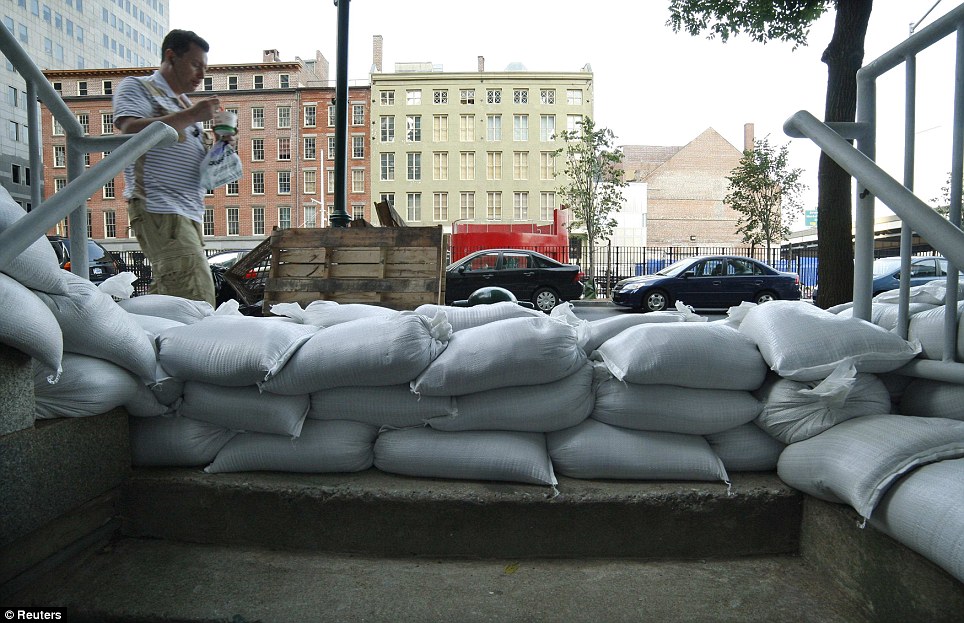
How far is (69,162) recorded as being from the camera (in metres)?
2.35

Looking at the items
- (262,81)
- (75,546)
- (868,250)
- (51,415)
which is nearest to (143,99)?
(51,415)

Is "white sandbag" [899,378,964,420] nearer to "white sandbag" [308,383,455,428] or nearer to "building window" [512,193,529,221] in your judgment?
"white sandbag" [308,383,455,428]

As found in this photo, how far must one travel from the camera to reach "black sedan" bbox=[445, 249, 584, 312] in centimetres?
1545

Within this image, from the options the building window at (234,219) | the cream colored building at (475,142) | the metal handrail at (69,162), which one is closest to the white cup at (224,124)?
the metal handrail at (69,162)

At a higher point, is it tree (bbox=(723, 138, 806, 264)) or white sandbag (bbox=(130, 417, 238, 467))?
tree (bbox=(723, 138, 806, 264))

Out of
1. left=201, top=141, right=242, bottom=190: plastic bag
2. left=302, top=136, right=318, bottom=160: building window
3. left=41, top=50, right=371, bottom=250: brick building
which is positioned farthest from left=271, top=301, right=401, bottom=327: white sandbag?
left=302, top=136, right=318, bottom=160: building window

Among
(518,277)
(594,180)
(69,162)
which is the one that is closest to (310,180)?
(594,180)

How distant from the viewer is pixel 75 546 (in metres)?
1.69

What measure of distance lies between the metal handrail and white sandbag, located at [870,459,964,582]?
2.15m

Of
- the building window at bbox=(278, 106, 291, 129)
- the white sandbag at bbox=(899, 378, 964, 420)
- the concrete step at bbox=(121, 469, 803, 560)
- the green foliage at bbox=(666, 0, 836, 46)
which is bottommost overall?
the concrete step at bbox=(121, 469, 803, 560)

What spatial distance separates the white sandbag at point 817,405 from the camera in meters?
1.69

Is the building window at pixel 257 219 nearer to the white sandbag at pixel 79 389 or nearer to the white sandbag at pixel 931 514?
the white sandbag at pixel 79 389

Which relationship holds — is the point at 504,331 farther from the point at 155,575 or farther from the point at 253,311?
the point at 253,311

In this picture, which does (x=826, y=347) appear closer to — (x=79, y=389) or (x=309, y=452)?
(x=309, y=452)
